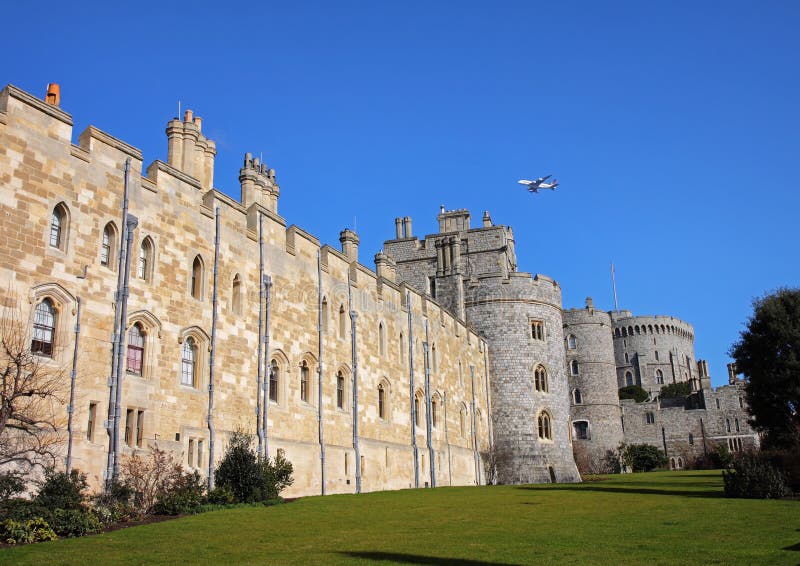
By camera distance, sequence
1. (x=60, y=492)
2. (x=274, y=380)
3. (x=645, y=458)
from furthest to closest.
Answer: (x=645, y=458)
(x=274, y=380)
(x=60, y=492)

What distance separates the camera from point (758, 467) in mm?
22500

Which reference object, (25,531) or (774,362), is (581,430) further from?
(25,531)

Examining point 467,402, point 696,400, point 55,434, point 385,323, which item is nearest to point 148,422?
point 55,434

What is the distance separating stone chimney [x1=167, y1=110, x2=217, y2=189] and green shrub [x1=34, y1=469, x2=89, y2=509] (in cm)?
1000

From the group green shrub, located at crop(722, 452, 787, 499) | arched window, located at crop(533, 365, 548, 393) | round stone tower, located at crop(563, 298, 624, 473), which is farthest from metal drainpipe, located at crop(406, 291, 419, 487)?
round stone tower, located at crop(563, 298, 624, 473)

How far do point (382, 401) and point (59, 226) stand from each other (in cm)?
1719

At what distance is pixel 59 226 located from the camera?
1817 cm

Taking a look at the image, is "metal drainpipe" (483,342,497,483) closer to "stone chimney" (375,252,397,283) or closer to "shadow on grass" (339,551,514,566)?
"stone chimney" (375,252,397,283)

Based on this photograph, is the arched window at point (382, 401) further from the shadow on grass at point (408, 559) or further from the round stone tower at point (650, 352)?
the round stone tower at point (650, 352)

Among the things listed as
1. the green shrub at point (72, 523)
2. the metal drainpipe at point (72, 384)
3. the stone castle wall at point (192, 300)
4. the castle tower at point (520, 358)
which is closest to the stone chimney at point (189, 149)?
the stone castle wall at point (192, 300)

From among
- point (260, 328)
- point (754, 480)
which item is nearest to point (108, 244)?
point (260, 328)

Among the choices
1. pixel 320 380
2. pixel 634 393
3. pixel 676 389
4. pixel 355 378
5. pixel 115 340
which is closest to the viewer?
pixel 115 340

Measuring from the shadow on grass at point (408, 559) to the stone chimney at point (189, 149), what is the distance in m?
14.5

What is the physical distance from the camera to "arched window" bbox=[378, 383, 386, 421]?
31969mm
